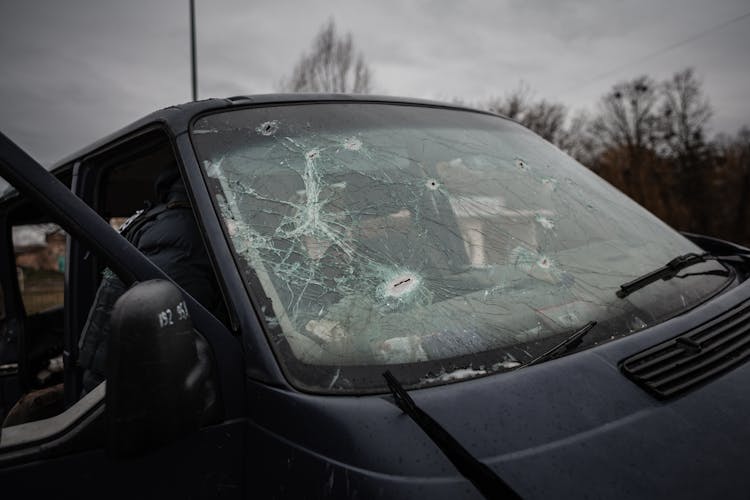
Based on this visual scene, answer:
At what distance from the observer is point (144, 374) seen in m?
0.87

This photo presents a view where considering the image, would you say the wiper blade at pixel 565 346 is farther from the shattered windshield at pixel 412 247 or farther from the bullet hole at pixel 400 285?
the bullet hole at pixel 400 285

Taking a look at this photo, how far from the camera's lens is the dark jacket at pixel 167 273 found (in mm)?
1616

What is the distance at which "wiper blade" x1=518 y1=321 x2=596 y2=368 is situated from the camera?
110 centimetres

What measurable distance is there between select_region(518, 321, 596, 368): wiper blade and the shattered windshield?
2cm

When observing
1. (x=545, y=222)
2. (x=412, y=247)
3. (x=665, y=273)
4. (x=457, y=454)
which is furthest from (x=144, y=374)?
(x=665, y=273)

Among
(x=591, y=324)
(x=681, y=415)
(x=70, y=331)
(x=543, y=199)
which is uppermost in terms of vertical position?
(x=543, y=199)

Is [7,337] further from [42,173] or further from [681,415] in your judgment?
[681,415]

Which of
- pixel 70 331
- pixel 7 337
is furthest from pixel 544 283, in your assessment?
pixel 7 337

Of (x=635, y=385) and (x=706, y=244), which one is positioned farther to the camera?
(x=706, y=244)

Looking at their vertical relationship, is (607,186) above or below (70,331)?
above

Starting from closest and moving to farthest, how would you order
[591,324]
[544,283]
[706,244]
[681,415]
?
1. [681,415]
2. [591,324]
3. [544,283]
4. [706,244]

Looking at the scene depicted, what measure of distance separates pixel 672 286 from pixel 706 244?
884 millimetres

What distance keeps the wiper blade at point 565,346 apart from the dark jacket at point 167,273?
1.02 m

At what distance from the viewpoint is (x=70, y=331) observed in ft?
6.31
